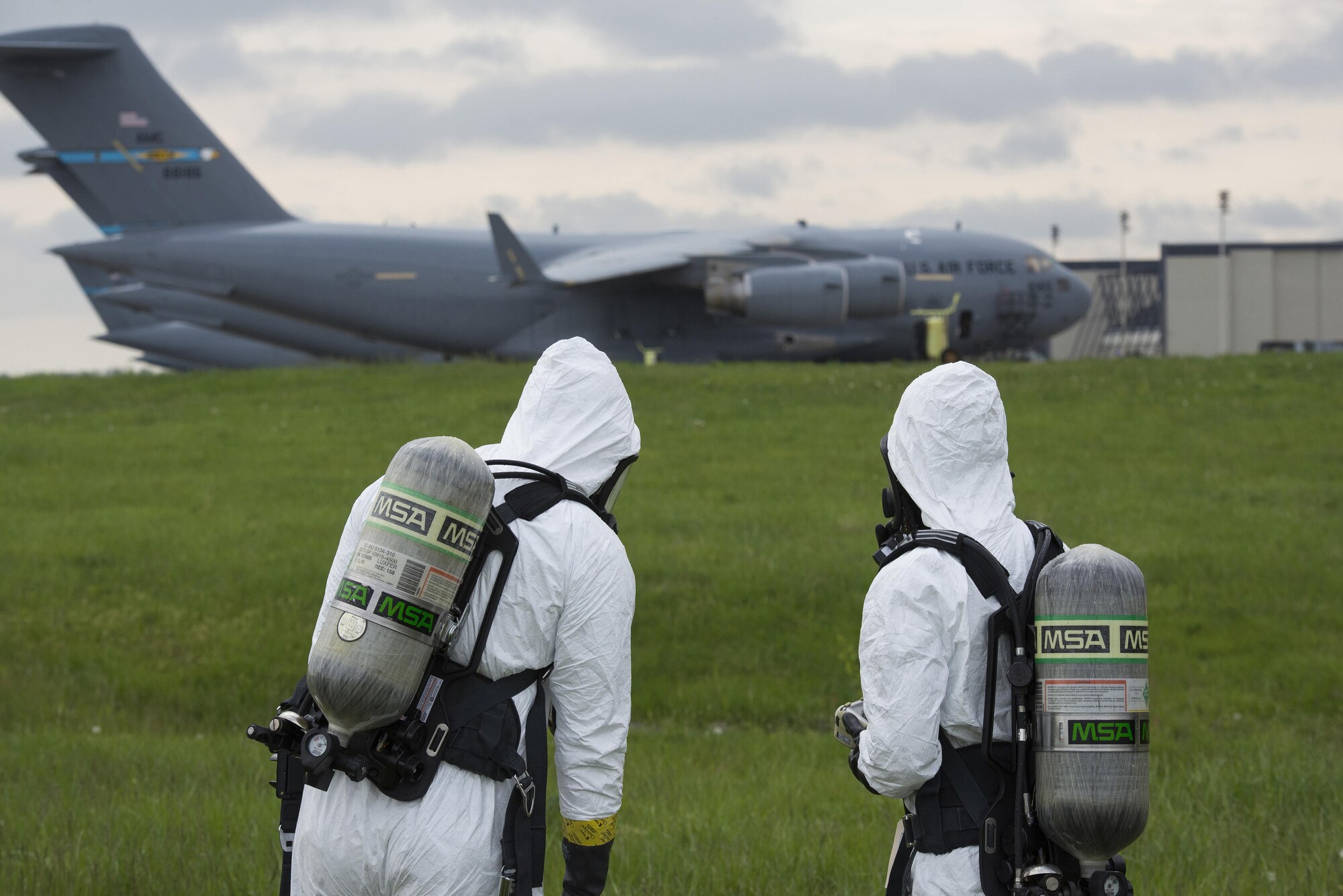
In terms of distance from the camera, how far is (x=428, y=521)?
3.03 meters

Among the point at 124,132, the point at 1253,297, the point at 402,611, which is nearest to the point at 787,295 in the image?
the point at 124,132

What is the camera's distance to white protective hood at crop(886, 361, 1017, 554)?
3232 mm

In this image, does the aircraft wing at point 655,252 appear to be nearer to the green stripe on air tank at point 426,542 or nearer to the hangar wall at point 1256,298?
the green stripe on air tank at point 426,542

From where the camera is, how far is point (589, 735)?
3238 mm

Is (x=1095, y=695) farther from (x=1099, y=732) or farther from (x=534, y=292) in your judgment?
(x=534, y=292)

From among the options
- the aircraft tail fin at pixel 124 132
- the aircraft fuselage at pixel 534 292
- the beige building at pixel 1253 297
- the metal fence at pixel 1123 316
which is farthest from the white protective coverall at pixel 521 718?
the metal fence at pixel 1123 316

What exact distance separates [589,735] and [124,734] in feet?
20.2

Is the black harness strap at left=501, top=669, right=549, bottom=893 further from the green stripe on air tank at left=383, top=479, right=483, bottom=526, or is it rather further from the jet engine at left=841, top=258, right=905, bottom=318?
the jet engine at left=841, top=258, right=905, bottom=318

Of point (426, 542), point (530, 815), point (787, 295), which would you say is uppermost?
point (787, 295)

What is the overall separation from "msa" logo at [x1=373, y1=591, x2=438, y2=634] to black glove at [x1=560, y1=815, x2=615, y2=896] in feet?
2.28

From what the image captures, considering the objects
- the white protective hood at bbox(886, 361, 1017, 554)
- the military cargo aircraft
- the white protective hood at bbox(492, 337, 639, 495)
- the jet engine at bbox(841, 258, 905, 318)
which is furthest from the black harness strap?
the jet engine at bbox(841, 258, 905, 318)

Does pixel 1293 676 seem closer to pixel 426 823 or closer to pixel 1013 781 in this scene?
pixel 1013 781

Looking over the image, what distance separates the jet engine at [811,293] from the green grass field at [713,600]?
4.78 meters

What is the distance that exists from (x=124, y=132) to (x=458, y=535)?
28.9m
